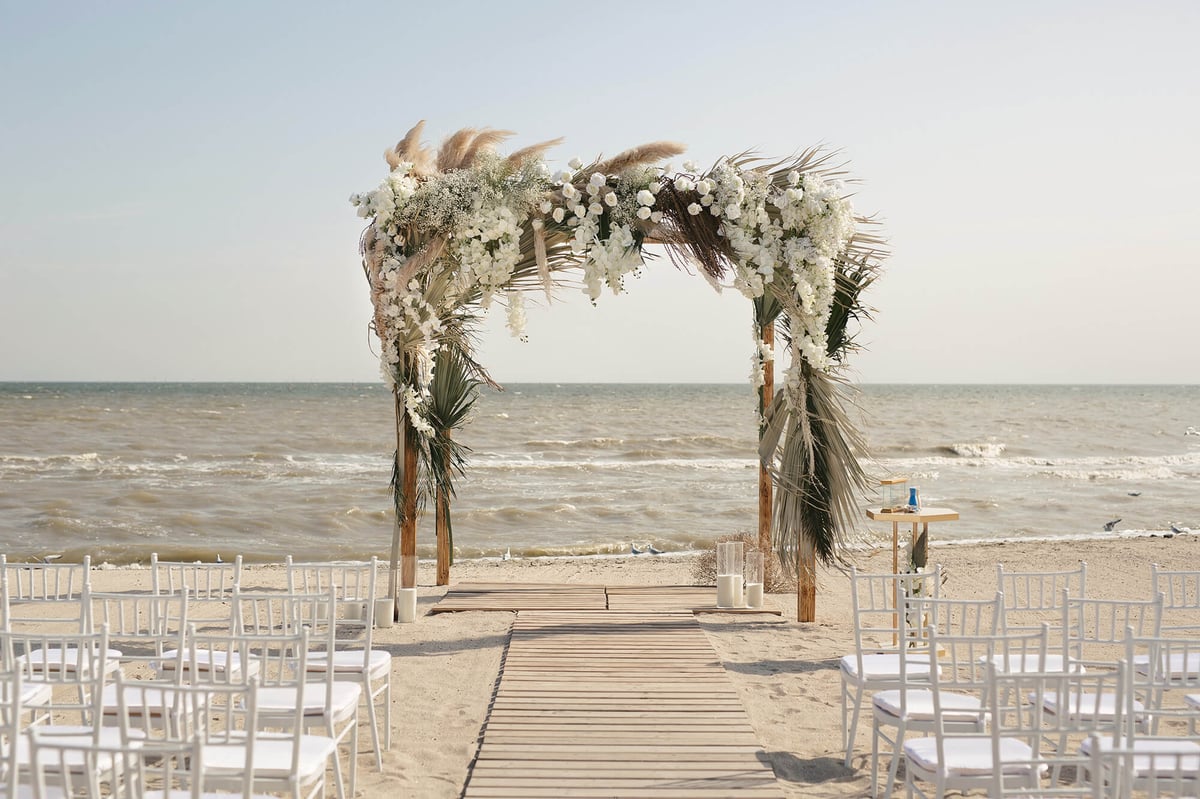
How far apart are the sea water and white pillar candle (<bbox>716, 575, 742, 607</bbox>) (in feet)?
4.77

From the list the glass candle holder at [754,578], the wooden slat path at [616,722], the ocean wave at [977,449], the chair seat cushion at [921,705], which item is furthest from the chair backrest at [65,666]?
the ocean wave at [977,449]

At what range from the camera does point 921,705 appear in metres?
3.74

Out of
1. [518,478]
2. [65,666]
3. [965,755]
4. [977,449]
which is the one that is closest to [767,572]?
[965,755]

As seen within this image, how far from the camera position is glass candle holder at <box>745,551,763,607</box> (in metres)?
7.36

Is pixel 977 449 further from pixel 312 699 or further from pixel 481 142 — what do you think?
pixel 312 699

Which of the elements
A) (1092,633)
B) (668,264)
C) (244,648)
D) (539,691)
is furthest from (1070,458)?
(244,648)

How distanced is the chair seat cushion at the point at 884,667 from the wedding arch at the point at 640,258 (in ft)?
7.84

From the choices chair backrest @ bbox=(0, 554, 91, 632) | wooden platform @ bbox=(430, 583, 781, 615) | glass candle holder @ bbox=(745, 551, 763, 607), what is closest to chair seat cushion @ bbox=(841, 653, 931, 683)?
wooden platform @ bbox=(430, 583, 781, 615)

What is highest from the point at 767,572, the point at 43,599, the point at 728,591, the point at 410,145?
the point at 410,145

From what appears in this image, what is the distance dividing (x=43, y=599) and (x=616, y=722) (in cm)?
306

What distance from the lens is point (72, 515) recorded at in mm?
14180

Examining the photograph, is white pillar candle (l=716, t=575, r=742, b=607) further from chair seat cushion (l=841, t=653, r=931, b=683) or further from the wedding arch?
chair seat cushion (l=841, t=653, r=931, b=683)

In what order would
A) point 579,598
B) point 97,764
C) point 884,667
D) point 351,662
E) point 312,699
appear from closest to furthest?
point 97,764 → point 312,699 → point 884,667 → point 351,662 → point 579,598

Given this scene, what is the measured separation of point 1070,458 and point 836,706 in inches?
904
